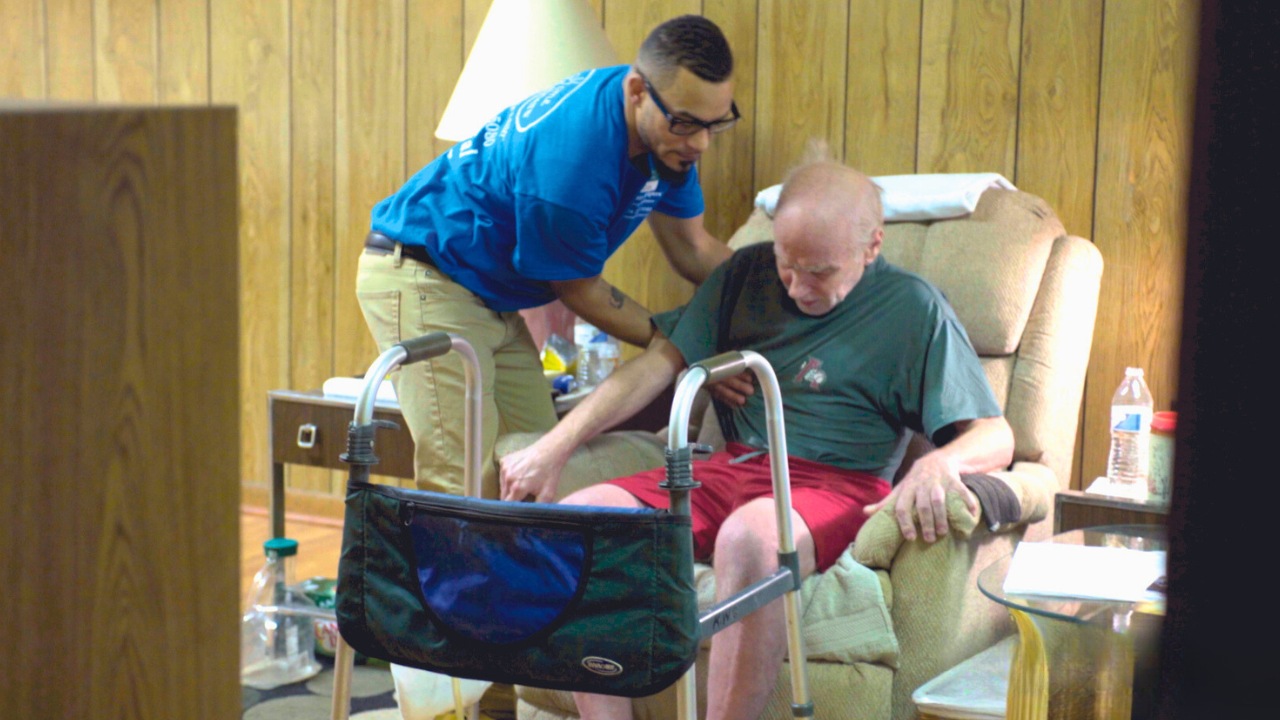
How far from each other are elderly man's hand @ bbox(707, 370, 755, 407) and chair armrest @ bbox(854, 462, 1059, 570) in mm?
399

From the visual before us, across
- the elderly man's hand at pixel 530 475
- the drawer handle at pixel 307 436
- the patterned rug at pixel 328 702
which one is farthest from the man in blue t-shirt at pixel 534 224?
the patterned rug at pixel 328 702

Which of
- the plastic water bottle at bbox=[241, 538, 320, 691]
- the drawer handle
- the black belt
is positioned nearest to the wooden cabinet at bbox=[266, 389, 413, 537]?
the drawer handle

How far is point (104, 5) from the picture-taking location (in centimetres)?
394

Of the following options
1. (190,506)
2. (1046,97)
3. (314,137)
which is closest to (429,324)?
(1046,97)

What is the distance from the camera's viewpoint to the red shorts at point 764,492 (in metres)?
1.95

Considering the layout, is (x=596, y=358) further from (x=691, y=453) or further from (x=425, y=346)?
(x=691, y=453)

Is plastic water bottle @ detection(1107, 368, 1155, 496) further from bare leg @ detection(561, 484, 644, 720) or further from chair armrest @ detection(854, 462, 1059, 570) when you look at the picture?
bare leg @ detection(561, 484, 644, 720)

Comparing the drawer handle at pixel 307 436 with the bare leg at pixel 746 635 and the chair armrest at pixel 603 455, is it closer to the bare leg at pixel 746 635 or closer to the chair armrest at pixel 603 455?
the chair armrest at pixel 603 455

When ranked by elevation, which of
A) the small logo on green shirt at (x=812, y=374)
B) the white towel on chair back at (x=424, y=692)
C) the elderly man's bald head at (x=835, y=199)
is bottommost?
the white towel on chair back at (x=424, y=692)

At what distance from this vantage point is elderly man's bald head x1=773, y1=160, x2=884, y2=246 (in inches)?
80.1

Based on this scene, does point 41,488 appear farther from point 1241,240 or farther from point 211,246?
point 1241,240

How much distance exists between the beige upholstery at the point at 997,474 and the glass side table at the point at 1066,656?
7.8 inches

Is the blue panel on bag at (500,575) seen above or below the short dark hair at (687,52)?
below

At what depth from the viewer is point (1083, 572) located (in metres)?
1.54
